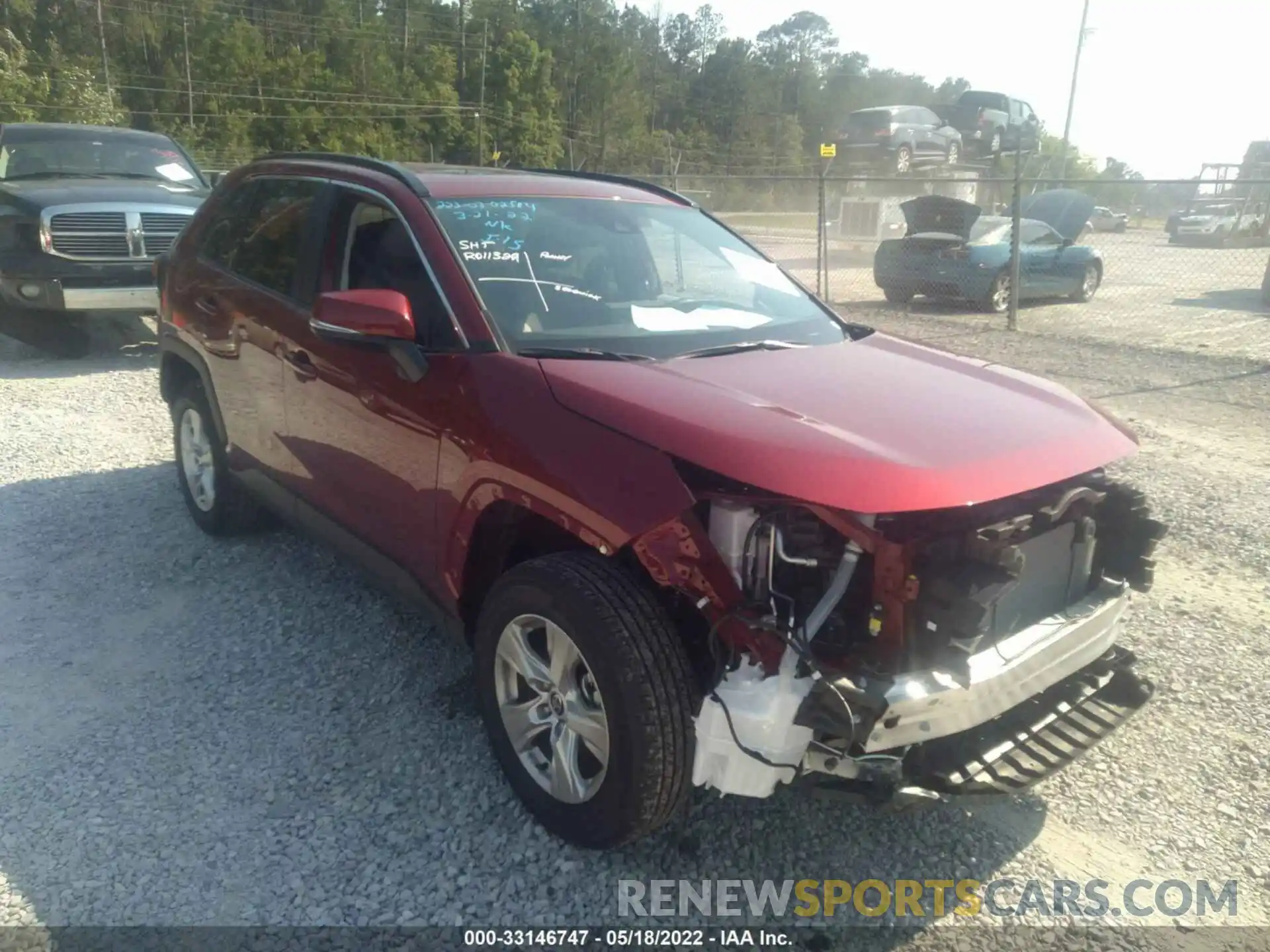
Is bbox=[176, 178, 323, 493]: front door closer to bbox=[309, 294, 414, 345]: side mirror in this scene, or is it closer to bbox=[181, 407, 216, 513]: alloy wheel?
bbox=[181, 407, 216, 513]: alloy wheel

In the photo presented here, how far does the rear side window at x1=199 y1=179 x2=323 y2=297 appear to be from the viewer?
3.98 m

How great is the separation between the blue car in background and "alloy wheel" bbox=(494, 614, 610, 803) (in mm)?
11220

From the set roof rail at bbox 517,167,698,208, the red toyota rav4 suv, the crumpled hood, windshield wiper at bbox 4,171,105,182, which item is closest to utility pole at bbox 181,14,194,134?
windshield wiper at bbox 4,171,105,182

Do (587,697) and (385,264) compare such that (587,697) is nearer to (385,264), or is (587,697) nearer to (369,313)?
(369,313)

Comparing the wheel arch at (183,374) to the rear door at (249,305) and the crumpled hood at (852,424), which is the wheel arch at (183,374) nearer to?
the rear door at (249,305)

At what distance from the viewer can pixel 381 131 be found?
153 feet

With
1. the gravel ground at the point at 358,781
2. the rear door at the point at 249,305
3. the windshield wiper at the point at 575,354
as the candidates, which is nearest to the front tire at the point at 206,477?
the gravel ground at the point at 358,781

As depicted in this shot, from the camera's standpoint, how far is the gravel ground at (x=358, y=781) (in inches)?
105

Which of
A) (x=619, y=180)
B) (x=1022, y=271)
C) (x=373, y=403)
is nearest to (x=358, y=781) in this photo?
(x=373, y=403)

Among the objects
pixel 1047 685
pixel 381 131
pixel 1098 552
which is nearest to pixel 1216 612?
pixel 1098 552

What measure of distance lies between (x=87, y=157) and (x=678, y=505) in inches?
405

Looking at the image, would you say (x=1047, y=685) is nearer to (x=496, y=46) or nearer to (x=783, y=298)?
(x=783, y=298)

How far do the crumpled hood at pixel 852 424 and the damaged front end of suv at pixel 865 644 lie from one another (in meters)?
0.11

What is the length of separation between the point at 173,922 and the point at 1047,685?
2425 mm
